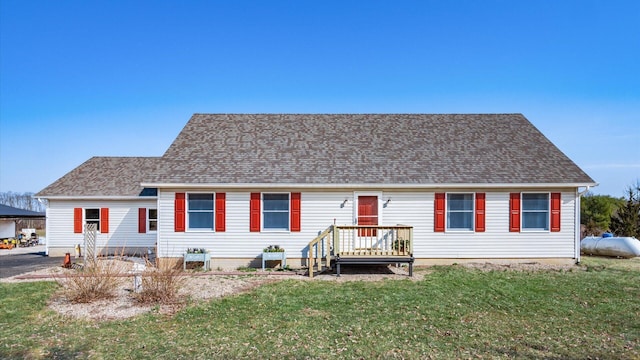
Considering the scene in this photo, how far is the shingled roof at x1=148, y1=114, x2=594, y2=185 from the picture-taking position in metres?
13.3

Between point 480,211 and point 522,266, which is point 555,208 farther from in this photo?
point 480,211

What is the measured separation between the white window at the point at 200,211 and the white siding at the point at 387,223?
11.9 inches

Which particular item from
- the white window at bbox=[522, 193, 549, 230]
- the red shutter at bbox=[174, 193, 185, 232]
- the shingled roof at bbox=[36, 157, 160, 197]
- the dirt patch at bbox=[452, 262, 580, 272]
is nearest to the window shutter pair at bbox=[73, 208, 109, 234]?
the shingled roof at bbox=[36, 157, 160, 197]

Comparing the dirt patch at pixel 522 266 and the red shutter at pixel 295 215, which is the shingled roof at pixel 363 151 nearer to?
the red shutter at pixel 295 215

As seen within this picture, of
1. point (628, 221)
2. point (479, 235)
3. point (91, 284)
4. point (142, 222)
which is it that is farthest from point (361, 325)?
point (628, 221)

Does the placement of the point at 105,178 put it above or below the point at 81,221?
above

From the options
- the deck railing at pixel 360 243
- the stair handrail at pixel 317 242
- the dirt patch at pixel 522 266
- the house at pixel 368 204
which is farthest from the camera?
the house at pixel 368 204

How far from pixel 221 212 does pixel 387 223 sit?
556cm

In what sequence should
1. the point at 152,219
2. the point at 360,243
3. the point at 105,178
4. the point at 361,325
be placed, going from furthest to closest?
the point at 105,178 → the point at 152,219 → the point at 360,243 → the point at 361,325

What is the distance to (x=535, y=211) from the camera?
13.4 m

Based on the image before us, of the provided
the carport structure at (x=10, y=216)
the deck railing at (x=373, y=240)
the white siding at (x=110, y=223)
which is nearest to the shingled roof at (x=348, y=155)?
the white siding at (x=110, y=223)

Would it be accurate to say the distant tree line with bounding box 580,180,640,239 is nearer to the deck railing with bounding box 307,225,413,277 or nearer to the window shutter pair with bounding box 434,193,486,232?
the window shutter pair with bounding box 434,193,486,232

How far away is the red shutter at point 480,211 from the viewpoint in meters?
13.2

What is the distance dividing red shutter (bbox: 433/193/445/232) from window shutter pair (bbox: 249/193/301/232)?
15.1ft
